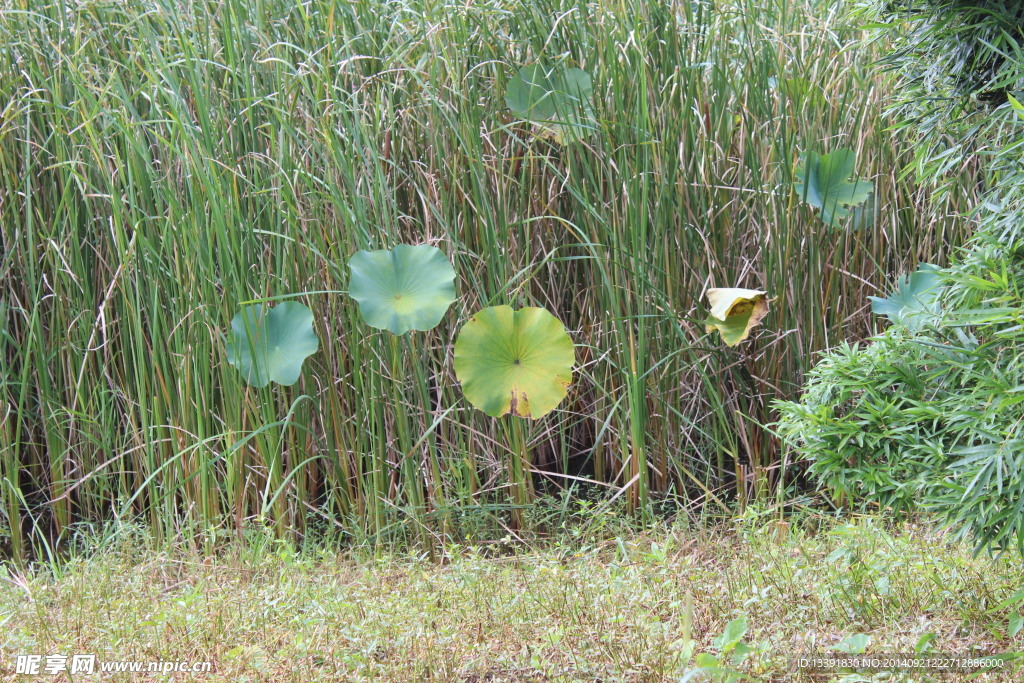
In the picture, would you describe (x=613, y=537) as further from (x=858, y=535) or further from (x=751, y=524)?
(x=858, y=535)

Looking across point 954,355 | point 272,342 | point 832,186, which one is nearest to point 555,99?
point 832,186

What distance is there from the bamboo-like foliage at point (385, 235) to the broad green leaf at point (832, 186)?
6 cm

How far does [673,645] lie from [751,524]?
75 cm

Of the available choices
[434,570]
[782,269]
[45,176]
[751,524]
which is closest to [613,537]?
[751,524]

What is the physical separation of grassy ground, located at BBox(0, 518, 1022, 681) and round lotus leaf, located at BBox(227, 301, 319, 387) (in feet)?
1.51

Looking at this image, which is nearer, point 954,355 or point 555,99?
point 954,355

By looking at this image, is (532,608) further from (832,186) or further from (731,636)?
(832,186)

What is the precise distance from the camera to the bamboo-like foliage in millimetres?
2225

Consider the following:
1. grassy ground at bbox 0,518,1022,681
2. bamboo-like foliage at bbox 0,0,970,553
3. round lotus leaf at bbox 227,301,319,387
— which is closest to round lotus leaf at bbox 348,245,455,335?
bamboo-like foliage at bbox 0,0,970,553

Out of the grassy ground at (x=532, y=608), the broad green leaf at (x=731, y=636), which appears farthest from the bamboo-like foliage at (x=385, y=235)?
the broad green leaf at (x=731, y=636)

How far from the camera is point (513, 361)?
2186 millimetres

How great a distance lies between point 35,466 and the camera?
2592 millimetres

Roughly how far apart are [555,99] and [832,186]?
0.85 metres

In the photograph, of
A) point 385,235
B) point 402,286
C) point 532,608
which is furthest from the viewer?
point 385,235
